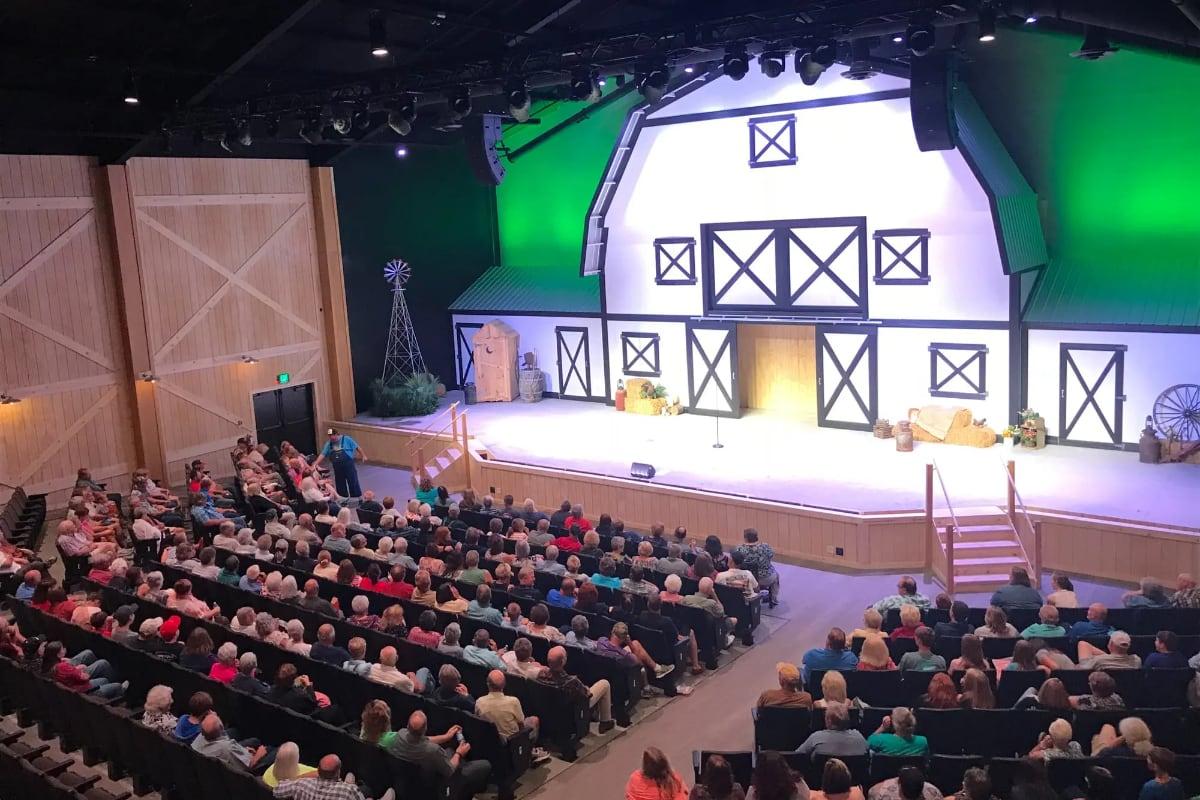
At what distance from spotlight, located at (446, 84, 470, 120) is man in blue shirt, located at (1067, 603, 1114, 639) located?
9.86m

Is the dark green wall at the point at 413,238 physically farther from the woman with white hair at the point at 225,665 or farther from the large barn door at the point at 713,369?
the woman with white hair at the point at 225,665

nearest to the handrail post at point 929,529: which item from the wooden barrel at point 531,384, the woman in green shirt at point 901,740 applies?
the woman in green shirt at point 901,740

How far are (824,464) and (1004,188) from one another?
5.05 meters

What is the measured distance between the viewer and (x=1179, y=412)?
1440 centimetres

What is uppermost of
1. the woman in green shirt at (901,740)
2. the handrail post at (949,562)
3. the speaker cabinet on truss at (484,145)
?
the speaker cabinet on truss at (484,145)

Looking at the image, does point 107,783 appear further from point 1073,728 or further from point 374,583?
point 1073,728

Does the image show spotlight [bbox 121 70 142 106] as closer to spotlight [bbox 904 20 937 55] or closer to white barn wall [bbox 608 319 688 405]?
white barn wall [bbox 608 319 688 405]

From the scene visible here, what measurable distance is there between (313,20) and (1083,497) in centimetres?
1279

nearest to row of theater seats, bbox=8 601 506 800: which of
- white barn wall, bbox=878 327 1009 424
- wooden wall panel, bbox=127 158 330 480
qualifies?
wooden wall panel, bbox=127 158 330 480

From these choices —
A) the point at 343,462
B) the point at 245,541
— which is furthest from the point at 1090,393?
the point at 245,541

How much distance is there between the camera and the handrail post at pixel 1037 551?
11.7 metres

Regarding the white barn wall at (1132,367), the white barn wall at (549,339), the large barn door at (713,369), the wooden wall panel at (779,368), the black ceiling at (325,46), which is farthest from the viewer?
the white barn wall at (549,339)

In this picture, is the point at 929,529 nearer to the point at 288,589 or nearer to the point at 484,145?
the point at 288,589

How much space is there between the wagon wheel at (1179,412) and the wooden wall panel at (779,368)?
569 cm
